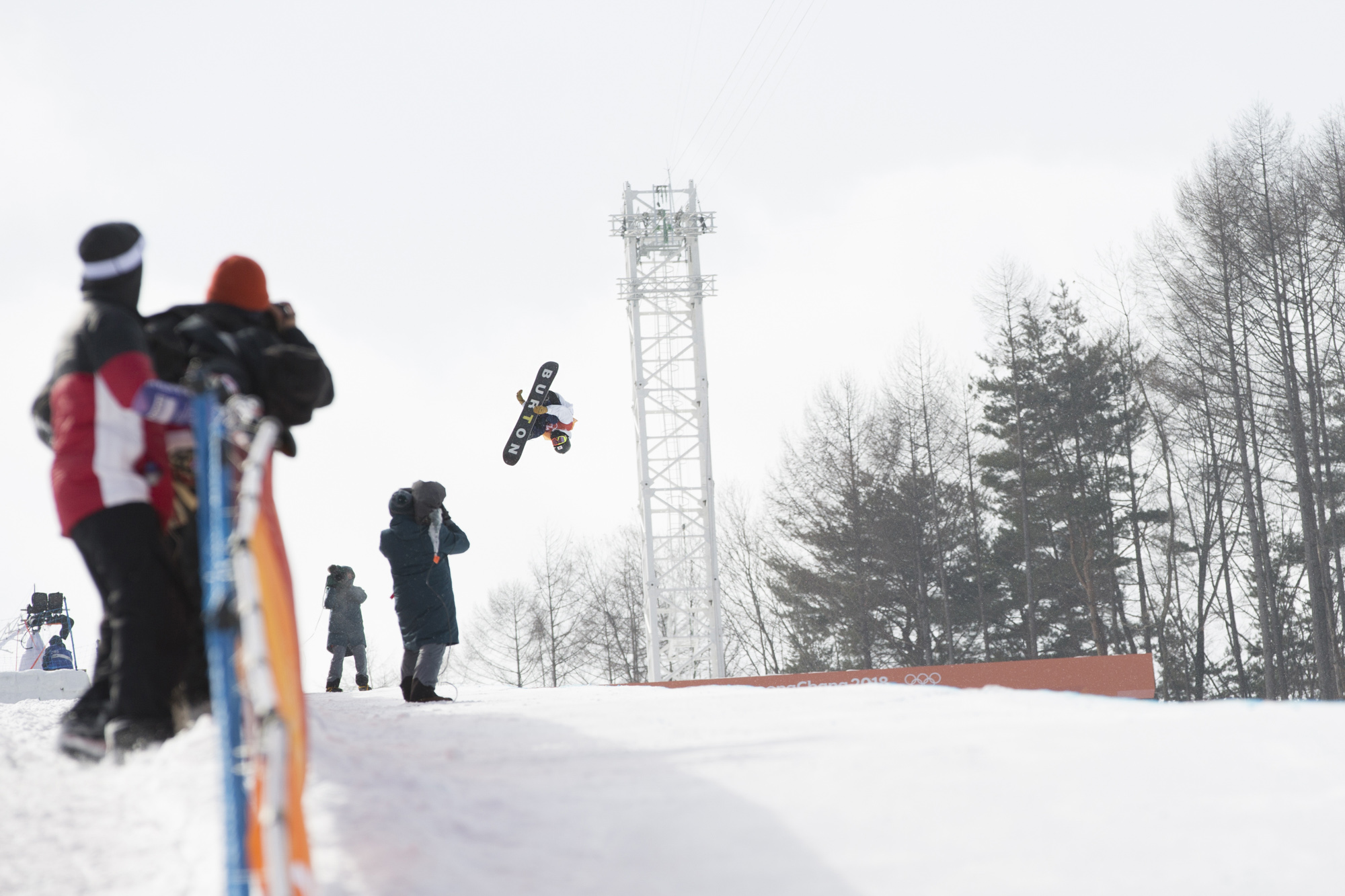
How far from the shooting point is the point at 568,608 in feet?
132

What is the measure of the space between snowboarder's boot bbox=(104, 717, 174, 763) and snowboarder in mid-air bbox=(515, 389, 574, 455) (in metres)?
14.0

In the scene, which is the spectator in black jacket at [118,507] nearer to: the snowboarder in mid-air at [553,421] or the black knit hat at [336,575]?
the black knit hat at [336,575]

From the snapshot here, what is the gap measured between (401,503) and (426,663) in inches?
39.6

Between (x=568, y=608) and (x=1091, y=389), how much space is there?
20.7 meters

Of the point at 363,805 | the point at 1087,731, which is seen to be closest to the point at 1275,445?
the point at 1087,731

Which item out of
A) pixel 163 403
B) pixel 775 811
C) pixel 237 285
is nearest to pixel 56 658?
pixel 237 285

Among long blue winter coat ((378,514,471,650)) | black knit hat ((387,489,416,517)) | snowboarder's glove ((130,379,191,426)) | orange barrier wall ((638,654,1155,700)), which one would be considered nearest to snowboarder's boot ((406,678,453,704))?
long blue winter coat ((378,514,471,650))

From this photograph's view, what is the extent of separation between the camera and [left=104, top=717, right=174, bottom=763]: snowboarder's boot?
99.4 inches

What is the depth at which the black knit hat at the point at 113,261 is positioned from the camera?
2912mm

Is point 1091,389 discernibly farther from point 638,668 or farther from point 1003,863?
point 1003,863

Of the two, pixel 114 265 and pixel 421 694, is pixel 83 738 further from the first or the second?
pixel 421 694

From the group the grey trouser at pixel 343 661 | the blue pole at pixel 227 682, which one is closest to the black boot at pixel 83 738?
the blue pole at pixel 227 682

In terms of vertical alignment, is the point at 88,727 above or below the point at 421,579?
below

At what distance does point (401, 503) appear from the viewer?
6.59m
